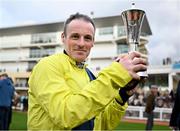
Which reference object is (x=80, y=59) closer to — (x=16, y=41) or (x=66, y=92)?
(x=66, y=92)

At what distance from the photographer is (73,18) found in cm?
166

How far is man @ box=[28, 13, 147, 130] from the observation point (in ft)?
4.41

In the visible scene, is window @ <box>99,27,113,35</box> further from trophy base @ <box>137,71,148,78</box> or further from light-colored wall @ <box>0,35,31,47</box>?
trophy base @ <box>137,71,148,78</box>

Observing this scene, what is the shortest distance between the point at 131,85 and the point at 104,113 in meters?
0.36

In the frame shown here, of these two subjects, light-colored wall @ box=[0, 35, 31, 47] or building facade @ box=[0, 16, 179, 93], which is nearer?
building facade @ box=[0, 16, 179, 93]

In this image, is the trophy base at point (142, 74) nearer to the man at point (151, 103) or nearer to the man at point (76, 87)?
the man at point (76, 87)

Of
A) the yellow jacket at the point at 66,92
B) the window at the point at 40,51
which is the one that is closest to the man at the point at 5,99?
the yellow jacket at the point at 66,92

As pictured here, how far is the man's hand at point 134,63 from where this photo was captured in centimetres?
133

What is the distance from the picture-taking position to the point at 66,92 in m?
1.43

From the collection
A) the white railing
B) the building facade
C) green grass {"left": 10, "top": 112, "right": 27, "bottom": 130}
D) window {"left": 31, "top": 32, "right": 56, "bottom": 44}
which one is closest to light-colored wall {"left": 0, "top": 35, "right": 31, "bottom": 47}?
the building facade

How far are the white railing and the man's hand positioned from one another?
18.1 m

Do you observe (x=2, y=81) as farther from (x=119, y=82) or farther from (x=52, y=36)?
(x=52, y=36)

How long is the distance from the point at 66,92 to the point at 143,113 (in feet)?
63.2

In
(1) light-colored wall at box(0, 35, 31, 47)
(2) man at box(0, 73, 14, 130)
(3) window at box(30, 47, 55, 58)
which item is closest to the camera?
(2) man at box(0, 73, 14, 130)
